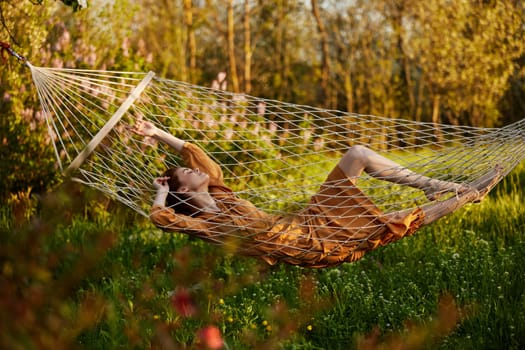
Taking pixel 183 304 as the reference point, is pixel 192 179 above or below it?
below

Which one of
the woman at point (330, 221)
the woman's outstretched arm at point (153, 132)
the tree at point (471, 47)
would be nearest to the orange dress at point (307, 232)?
the woman at point (330, 221)

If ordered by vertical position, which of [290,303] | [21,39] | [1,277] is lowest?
[290,303]

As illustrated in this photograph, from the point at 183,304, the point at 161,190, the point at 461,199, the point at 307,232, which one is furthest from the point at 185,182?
the point at 183,304

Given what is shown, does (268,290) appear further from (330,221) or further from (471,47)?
(471,47)

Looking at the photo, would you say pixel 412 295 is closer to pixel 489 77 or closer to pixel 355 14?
pixel 489 77

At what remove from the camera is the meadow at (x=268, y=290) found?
67 centimetres

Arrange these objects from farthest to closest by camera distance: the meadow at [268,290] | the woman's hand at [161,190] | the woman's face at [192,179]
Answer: the woman's face at [192,179]
the woman's hand at [161,190]
the meadow at [268,290]

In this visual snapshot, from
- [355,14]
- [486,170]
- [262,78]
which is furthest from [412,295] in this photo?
[262,78]

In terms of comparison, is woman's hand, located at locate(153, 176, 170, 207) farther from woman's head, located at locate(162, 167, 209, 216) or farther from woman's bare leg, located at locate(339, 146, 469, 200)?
woman's bare leg, located at locate(339, 146, 469, 200)

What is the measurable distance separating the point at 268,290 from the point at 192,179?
0.54 m

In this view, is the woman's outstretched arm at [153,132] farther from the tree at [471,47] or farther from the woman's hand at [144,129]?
the tree at [471,47]

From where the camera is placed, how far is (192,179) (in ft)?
7.89

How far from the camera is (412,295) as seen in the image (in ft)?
7.44

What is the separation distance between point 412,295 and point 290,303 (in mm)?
453
